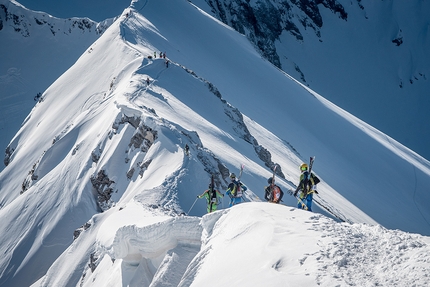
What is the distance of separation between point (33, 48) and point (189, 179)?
170 feet

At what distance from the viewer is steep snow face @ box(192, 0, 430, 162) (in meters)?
79.2

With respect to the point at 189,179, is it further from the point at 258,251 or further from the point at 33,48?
the point at 33,48

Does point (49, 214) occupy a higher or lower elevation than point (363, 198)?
lower

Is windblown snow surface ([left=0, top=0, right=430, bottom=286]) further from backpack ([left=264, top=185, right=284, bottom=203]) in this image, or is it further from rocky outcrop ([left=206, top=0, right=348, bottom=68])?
rocky outcrop ([left=206, top=0, right=348, bottom=68])

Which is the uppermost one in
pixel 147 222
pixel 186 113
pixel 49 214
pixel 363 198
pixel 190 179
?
pixel 363 198

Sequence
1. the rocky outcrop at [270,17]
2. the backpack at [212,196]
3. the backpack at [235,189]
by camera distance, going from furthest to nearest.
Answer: the rocky outcrop at [270,17], the backpack at [235,189], the backpack at [212,196]

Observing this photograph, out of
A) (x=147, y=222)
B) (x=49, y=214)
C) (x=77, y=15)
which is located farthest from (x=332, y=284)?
(x=77, y=15)

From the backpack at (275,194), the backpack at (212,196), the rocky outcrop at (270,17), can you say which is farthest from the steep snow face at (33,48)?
the backpack at (275,194)

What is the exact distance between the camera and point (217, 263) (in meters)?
9.25

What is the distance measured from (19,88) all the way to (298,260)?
178ft

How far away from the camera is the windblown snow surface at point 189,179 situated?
8445mm

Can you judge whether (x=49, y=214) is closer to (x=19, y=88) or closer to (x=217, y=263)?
(x=217, y=263)

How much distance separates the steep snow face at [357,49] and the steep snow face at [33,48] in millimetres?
22888

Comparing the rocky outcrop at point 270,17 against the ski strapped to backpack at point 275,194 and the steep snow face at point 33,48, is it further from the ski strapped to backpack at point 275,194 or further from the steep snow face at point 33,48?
the ski strapped to backpack at point 275,194
